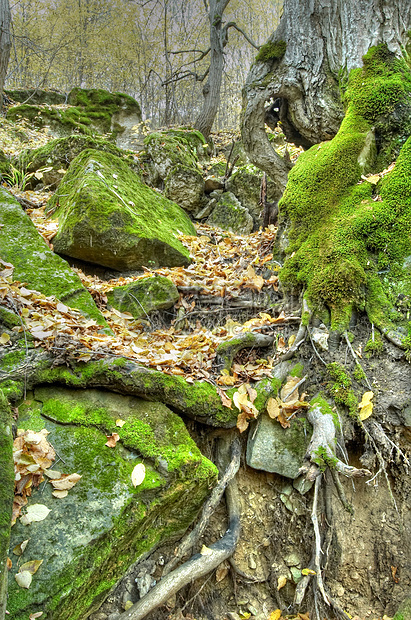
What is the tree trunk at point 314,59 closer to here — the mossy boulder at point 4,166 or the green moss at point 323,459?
the green moss at point 323,459

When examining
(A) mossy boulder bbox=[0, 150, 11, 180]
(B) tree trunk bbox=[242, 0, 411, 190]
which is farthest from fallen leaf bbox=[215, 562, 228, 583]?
(A) mossy boulder bbox=[0, 150, 11, 180]

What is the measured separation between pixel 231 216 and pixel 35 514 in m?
6.68

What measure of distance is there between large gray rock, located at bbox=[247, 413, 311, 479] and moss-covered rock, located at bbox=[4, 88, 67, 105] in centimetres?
1490

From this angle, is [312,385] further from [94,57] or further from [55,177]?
[94,57]

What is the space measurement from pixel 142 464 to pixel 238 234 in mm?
5771

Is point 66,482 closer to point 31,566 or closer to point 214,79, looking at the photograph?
point 31,566

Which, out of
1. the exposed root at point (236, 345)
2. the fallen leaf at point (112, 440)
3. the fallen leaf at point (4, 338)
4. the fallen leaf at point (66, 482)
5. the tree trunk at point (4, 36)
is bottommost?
the fallen leaf at point (66, 482)

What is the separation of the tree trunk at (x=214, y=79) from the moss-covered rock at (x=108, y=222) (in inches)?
261

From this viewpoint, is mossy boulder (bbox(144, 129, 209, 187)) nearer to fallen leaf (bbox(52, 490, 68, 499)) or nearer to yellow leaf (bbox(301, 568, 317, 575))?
fallen leaf (bbox(52, 490, 68, 499))

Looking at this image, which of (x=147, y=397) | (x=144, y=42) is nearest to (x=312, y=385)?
(x=147, y=397)

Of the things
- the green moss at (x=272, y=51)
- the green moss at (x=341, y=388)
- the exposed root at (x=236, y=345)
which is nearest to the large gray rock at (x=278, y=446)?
the green moss at (x=341, y=388)

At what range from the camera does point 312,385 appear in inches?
121

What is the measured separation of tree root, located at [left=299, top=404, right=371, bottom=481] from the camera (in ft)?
7.88

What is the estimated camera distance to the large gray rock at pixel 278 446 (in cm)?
284
